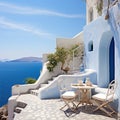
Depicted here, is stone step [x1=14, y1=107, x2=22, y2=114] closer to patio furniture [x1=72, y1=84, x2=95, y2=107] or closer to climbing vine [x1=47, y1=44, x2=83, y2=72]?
patio furniture [x1=72, y1=84, x2=95, y2=107]

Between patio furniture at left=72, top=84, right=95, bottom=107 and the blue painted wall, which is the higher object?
the blue painted wall

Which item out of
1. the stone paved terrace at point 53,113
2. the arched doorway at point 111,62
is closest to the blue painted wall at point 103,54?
the arched doorway at point 111,62

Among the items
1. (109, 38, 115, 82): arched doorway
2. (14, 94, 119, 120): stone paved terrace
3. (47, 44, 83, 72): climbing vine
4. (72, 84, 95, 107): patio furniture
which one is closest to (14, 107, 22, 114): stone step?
(14, 94, 119, 120): stone paved terrace

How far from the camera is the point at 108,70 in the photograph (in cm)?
1248

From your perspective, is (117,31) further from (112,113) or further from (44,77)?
(44,77)

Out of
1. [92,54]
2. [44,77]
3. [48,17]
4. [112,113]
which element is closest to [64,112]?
[112,113]

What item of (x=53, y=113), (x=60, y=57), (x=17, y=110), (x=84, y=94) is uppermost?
(x=60, y=57)

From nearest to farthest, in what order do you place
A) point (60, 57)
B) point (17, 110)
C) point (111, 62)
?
point (17, 110)
point (111, 62)
point (60, 57)

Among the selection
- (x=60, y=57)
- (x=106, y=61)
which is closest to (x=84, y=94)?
(x=106, y=61)

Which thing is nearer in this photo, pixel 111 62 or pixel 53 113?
pixel 53 113

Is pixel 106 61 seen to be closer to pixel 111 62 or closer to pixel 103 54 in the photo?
pixel 111 62

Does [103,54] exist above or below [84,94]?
above

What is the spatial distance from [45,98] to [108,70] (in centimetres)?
408

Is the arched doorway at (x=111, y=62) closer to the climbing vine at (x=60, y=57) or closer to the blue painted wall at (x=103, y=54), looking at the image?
the blue painted wall at (x=103, y=54)
